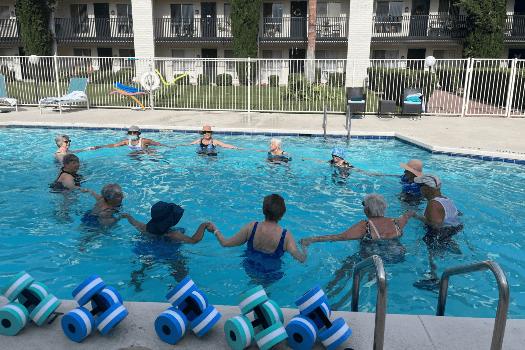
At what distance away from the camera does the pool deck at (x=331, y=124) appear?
39.5 feet

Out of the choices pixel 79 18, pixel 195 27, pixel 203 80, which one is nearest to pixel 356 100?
pixel 203 80

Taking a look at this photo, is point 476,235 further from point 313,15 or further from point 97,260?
point 313,15

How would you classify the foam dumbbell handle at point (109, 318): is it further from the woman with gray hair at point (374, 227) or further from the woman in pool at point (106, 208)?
the woman in pool at point (106, 208)

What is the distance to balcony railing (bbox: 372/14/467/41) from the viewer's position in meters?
28.6

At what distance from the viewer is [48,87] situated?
65.1 feet

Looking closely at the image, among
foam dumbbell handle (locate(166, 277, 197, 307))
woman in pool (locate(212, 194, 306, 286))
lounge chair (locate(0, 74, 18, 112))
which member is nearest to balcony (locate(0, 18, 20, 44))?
lounge chair (locate(0, 74, 18, 112))

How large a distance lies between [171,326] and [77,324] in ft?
2.13

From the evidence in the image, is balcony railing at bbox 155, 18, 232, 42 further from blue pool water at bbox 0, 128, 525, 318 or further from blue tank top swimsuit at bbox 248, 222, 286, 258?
blue tank top swimsuit at bbox 248, 222, 286, 258

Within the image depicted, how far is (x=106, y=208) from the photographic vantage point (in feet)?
20.0

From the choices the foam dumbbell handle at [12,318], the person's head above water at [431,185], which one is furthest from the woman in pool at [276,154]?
the foam dumbbell handle at [12,318]

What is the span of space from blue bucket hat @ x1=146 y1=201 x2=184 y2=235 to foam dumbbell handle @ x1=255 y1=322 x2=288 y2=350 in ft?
8.06

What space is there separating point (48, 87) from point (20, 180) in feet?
39.4

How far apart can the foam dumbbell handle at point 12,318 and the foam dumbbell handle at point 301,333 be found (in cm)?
191

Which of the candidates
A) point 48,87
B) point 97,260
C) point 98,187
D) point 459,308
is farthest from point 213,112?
point 459,308
